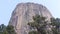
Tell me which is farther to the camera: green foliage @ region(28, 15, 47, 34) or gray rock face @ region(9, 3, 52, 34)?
gray rock face @ region(9, 3, 52, 34)

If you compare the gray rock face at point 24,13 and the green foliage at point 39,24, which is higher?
the gray rock face at point 24,13

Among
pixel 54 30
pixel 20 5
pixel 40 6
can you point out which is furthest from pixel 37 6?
pixel 54 30

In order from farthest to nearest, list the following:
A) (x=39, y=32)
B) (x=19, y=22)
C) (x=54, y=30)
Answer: (x=19, y=22) < (x=54, y=30) < (x=39, y=32)

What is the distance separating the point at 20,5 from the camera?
64562mm

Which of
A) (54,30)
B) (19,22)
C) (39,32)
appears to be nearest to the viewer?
(39,32)

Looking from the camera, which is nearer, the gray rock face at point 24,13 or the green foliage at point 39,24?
the green foliage at point 39,24

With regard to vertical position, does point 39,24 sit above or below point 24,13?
below

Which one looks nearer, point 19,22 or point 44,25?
point 44,25

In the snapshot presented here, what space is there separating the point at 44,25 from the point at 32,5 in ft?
121

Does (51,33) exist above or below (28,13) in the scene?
below

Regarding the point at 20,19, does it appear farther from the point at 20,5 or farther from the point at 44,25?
the point at 44,25

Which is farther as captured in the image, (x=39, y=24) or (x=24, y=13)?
(x=24, y=13)

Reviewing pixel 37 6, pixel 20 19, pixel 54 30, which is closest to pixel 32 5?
pixel 37 6

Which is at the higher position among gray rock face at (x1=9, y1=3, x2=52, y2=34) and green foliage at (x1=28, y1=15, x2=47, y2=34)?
gray rock face at (x1=9, y1=3, x2=52, y2=34)
